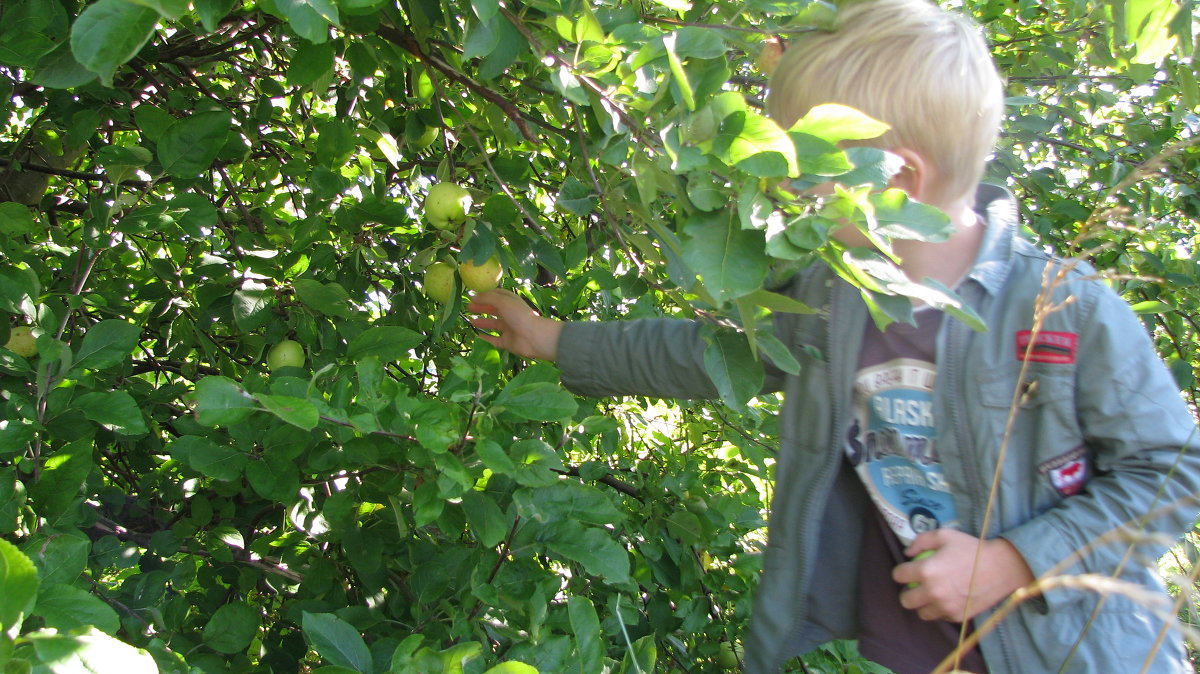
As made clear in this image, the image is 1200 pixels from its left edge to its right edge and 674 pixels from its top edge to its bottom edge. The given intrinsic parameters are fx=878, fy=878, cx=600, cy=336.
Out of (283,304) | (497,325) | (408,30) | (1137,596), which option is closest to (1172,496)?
(1137,596)

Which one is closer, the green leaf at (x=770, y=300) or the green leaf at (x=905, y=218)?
the green leaf at (x=905, y=218)

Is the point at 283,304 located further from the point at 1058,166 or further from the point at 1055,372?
the point at 1058,166

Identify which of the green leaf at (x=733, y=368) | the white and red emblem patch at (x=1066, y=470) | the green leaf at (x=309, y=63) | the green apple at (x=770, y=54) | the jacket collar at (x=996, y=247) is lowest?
the white and red emblem patch at (x=1066, y=470)

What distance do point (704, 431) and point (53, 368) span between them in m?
1.98

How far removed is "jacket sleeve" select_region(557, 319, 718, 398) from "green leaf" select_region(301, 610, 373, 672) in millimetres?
770

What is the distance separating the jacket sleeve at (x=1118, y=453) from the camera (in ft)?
4.03

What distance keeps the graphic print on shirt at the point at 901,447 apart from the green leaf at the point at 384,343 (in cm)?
78

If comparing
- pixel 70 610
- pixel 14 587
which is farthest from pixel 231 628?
pixel 14 587

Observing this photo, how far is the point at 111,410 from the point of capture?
1283 mm

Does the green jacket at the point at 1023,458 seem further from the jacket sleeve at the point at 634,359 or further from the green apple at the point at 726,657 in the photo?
the green apple at the point at 726,657

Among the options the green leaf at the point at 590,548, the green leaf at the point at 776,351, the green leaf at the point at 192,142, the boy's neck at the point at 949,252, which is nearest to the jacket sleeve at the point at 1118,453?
the boy's neck at the point at 949,252

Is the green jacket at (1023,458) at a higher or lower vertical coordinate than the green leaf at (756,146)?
lower

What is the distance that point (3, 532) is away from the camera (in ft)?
3.78

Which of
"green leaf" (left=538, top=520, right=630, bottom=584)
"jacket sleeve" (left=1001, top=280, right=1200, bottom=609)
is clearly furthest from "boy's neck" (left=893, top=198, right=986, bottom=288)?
"green leaf" (left=538, top=520, right=630, bottom=584)
